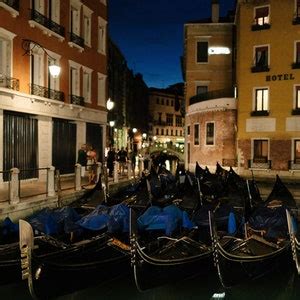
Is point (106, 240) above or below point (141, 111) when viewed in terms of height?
below

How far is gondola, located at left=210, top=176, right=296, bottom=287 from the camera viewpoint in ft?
21.2

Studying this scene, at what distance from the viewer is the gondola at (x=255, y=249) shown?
254 inches

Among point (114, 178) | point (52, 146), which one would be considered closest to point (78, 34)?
point (52, 146)

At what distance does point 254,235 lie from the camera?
7.31 metres

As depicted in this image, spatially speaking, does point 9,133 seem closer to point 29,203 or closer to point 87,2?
point 29,203

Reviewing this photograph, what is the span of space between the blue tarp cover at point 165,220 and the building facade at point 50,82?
4965 mm

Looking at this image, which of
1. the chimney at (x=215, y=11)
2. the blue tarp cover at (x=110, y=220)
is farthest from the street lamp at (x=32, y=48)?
the chimney at (x=215, y=11)

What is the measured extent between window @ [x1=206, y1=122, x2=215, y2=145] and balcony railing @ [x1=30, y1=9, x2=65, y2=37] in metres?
9.66

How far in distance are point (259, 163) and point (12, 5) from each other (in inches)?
483

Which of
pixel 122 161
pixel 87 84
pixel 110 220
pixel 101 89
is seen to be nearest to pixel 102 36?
pixel 101 89

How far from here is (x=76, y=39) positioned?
14.9 meters

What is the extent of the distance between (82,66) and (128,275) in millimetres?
9966

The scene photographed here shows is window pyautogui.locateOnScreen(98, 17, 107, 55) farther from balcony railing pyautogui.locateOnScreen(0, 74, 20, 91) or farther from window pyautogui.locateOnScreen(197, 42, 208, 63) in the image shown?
window pyautogui.locateOnScreen(197, 42, 208, 63)

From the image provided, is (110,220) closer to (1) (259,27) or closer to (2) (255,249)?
(2) (255,249)
